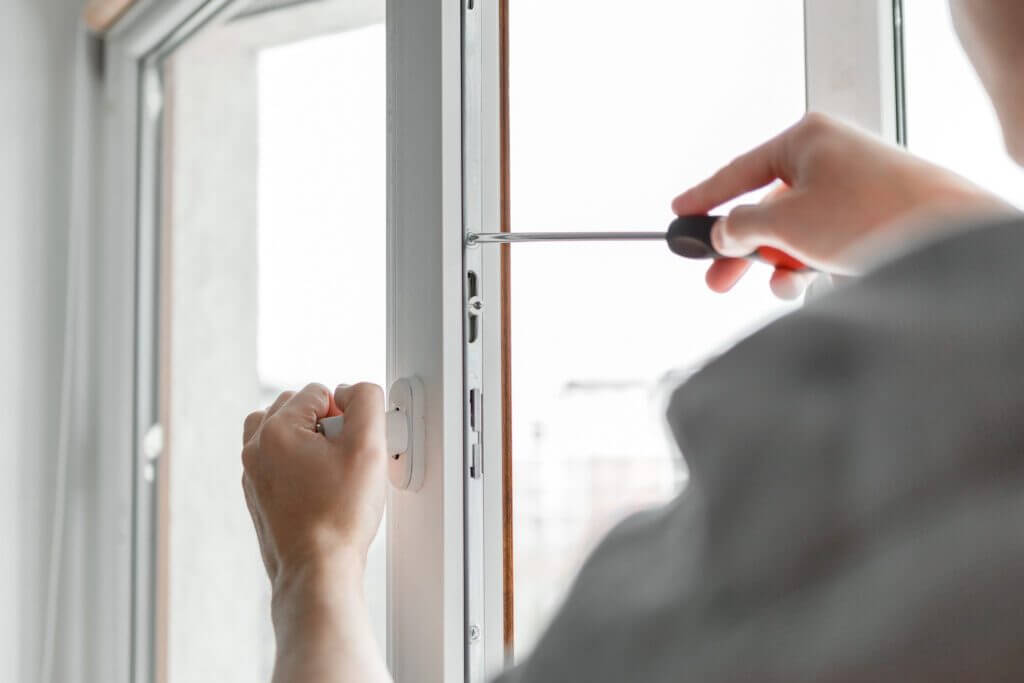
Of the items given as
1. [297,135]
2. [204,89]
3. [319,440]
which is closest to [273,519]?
[319,440]

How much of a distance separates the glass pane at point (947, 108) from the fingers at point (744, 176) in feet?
0.72

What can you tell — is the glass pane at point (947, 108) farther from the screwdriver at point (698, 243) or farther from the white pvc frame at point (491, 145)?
the screwdriver at point (698, 243)

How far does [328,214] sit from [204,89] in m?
0.32

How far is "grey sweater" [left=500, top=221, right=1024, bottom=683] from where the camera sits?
0.17 m

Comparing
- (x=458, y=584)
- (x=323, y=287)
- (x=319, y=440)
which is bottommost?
(x=458, y=584)

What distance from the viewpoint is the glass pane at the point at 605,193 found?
2.17ft

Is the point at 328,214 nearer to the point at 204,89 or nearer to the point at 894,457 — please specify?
the point at 204,89

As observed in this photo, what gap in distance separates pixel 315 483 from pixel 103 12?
2.14 ft

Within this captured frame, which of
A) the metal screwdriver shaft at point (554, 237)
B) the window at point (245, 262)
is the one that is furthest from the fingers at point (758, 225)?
the window at point (245, 262)

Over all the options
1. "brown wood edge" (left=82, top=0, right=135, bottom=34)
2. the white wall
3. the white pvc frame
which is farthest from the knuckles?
"brown wood edge" (left=82, top=0, right=135, bottom=34)

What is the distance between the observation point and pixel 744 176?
1.64 feet

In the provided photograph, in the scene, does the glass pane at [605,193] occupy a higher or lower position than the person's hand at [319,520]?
higher

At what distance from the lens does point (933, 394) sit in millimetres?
183

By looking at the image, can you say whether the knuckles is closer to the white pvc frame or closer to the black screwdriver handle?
the white pvc frame
